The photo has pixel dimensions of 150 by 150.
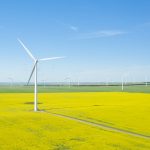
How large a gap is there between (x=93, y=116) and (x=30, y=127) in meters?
15.8

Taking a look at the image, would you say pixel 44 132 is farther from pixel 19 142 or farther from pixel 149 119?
pixel 149 119

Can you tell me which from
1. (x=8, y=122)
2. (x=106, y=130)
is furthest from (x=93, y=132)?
(x=8, y=122)

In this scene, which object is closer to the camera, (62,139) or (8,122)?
(62,139)

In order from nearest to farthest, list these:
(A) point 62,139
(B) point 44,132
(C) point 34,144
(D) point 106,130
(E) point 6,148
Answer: (E) point 6,148 → (C) point 34,144 → (A) point 62,139 → (B) point 44,132 → (D) point 106,130

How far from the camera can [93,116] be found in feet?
182

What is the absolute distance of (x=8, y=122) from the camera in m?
45.9

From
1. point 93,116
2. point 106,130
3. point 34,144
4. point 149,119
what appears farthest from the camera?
point 93,116

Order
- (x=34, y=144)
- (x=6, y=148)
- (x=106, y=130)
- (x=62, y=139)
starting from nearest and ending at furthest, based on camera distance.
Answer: (x=6, y=148) < (x=34, y=144) < (x=62, y=139) < (x=106, y=130)

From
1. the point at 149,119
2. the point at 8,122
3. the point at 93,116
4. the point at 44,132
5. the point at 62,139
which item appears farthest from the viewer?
the point at 93,116

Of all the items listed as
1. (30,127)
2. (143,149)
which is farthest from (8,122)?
(143,149)

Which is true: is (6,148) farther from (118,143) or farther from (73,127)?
(73,127)

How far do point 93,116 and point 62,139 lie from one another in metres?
21.3

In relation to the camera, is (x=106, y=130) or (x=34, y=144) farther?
(x=106, y=130)

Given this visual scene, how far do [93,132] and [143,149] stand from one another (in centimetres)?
1043
